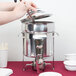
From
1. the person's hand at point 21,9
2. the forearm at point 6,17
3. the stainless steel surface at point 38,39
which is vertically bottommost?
the stainless steel surface at point 38,39

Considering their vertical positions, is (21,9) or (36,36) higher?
(21,9)

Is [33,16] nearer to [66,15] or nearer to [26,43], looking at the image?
[26,43]

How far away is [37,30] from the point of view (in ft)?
4.32

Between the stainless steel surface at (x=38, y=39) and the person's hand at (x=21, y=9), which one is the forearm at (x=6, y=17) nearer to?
the person's hand at (x=21, y=9)

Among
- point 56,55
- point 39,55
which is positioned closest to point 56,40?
point 56,55

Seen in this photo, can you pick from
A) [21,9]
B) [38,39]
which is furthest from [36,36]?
[21,9]

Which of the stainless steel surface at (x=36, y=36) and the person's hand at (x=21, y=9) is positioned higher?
the person's hand at (x=21, y=9)

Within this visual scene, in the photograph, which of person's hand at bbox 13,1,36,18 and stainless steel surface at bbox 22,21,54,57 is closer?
person's hand at bbox 13,1,36,18

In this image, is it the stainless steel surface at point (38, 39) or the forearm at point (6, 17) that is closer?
the forearm at point (6, 17)

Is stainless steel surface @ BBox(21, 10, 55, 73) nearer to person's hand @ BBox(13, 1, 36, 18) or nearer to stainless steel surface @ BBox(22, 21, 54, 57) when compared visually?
stainless steel surface @ BBox(22, 21, 54, 57)

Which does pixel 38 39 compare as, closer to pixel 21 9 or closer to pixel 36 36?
pixel 36 36

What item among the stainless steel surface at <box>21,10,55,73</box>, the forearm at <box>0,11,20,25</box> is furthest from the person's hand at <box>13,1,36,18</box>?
the stainless steel surface at <box>21,10,55,73</box>

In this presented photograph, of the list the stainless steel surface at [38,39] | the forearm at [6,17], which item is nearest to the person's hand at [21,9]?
the forearm at [6,17]

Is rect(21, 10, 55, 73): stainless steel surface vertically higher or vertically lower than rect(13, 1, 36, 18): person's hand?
lower
